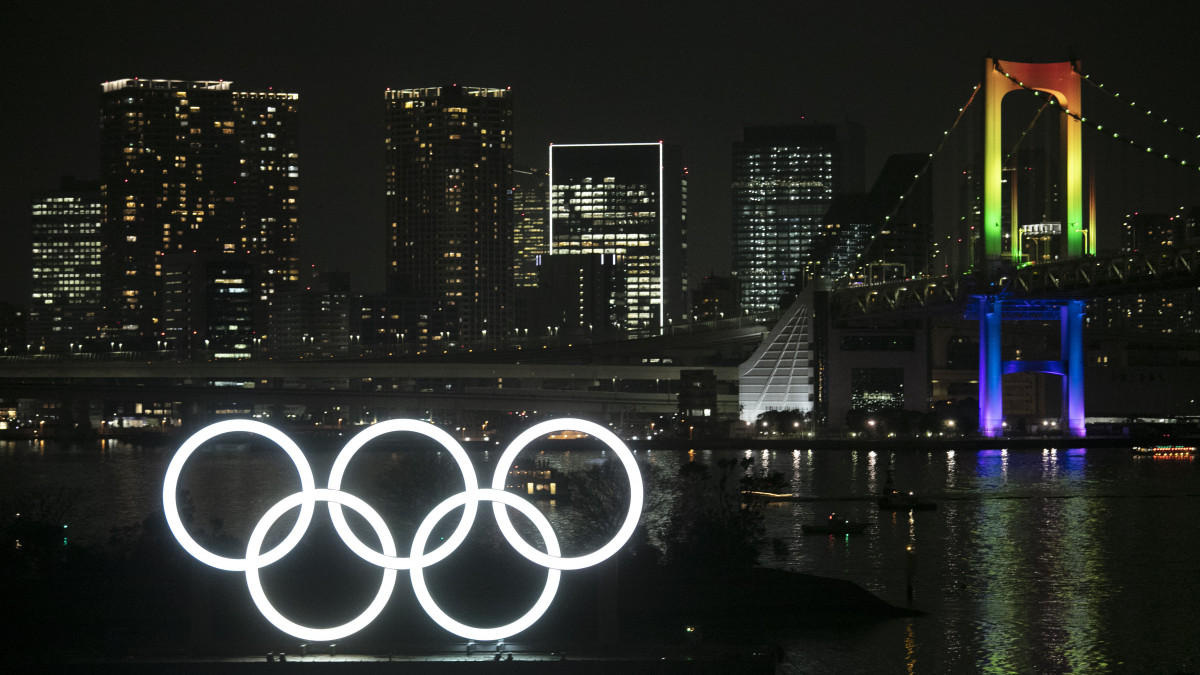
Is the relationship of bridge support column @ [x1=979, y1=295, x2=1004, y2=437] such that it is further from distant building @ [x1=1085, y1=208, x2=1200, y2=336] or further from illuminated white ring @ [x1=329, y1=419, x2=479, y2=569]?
illuminated white ring @ [x1=329, y1=419, x2=479, y2=569]

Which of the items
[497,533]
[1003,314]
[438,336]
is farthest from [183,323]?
[497,533]

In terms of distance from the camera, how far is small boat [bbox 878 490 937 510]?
1329 inches

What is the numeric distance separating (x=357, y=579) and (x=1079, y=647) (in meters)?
9.11

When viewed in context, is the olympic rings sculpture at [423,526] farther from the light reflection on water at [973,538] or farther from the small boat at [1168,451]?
the small boat at [1168,451]

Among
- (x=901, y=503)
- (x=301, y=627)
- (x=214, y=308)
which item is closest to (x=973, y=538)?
(x=901, y=503)

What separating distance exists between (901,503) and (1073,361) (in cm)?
2465

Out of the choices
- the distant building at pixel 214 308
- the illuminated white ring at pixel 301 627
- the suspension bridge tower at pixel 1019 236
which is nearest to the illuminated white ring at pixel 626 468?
the illuminated white ring at pixel 301 627

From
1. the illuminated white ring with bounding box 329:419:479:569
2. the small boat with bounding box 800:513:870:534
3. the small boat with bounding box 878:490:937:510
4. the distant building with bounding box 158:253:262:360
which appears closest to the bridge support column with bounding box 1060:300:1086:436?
the small boat with bounding box 878:490:937:510

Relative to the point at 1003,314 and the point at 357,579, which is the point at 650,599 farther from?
the point at 1003,314

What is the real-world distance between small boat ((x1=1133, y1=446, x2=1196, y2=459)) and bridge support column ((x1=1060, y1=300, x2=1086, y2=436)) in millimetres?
2372

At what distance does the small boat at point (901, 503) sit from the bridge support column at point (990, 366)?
71.3 ft

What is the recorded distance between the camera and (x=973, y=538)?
28953 mm

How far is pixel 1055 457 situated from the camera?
52594 millimetres

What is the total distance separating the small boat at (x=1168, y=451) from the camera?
56.1 meters
